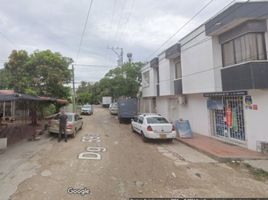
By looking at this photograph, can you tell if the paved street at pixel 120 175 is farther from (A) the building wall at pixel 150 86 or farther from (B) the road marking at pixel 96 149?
(A) the building wall at pixel 150 86

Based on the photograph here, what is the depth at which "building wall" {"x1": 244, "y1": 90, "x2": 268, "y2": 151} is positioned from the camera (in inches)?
378

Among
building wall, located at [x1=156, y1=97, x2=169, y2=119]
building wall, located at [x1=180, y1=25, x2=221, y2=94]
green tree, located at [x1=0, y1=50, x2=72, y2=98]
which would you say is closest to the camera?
building wall, located at [x1=180, y1=25, x2=221, y2=94]

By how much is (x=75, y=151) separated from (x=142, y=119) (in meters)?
5.33

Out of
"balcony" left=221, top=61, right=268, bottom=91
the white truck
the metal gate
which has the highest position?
the white truck

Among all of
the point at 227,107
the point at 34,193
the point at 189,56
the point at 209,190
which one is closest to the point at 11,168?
the point at 34,193

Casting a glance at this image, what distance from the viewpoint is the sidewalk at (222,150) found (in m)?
9.12

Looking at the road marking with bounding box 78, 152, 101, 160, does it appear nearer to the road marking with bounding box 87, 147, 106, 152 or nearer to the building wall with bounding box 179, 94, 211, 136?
the road marking with bounding box 87, 147, 106, 152

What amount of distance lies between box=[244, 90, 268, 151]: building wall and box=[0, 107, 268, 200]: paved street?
268cm

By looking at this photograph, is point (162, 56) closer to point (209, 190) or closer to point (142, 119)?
point (142, 119)

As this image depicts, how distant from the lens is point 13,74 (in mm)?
20734

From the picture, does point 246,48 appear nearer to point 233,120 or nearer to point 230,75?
point 230,75

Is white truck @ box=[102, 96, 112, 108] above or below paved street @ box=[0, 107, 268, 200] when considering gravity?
above

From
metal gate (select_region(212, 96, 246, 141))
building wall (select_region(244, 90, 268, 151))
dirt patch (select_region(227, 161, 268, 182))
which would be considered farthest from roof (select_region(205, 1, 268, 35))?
dirt patch (select_region(227, 161, 268, 182))

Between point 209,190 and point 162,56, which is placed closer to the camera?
point 209,190
